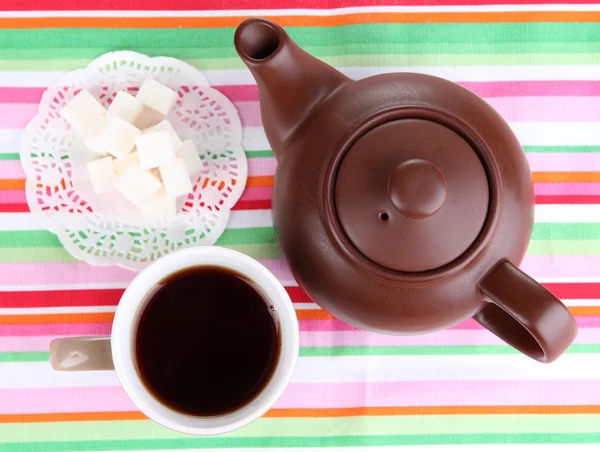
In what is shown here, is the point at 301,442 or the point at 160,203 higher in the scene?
the point at 160,203

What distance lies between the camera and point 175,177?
749mm

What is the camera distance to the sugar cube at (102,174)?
758mm

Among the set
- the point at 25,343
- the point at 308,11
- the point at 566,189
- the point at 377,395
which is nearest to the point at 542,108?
the point at 566,189

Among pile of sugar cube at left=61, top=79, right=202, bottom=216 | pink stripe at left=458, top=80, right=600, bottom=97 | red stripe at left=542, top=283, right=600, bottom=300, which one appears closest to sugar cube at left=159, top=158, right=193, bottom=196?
pile of sugar cube at left=61, top=79, right=202, bottom=216

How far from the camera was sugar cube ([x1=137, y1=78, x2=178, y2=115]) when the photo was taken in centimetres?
77

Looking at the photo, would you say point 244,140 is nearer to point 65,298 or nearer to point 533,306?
point 65,298

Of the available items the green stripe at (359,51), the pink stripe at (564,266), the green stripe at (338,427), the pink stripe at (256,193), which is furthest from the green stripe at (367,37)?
the green stripe at (338,427)

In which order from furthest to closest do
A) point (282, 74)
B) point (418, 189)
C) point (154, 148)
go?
1. point (154, 148)
2. point (282, 74)
3. point (418, 189)

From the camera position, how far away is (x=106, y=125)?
0.76 meters

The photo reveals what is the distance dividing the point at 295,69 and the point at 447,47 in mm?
344

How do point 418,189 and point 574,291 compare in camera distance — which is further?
point 574,291

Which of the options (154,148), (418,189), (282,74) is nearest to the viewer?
(418,189)

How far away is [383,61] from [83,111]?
17.1 inches

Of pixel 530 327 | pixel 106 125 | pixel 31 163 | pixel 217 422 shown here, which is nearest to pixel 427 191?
pixel 530 327
